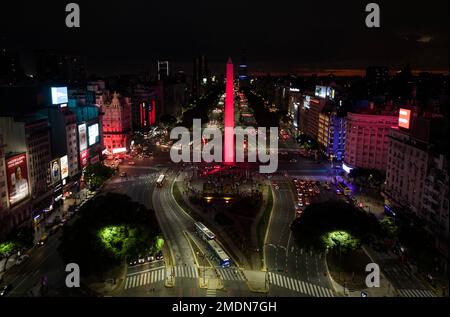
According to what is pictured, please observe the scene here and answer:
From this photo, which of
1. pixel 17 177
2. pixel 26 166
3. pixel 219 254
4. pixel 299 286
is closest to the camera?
pixel 299 286

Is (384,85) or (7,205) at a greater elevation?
(384,85)

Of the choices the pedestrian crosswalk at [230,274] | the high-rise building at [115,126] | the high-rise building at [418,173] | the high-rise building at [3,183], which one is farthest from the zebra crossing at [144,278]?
the high-rise building at [115,126]

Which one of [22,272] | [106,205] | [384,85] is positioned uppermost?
[384,85]

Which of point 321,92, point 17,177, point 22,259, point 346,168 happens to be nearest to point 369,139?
point 346,168

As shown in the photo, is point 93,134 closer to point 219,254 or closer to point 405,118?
point 219,254
